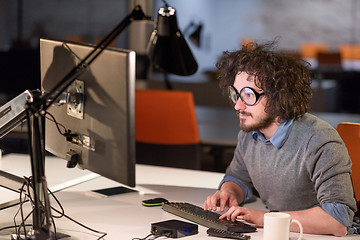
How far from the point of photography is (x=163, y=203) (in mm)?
2180

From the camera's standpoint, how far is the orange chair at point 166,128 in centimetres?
377

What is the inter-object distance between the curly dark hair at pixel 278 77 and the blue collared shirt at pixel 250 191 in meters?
0.04

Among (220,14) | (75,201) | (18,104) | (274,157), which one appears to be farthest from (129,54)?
(220,14)

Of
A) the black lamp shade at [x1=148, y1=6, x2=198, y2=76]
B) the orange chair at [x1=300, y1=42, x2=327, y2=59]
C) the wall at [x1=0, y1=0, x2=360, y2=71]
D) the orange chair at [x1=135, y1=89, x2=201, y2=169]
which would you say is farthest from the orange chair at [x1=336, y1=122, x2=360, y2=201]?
the orange chair at [x1=300, y1=42, x2=327, y2=59]

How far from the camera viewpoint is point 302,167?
1998 mm

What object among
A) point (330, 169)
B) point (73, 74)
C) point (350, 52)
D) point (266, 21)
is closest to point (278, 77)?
point (330, 169)

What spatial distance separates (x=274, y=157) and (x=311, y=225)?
31 cm

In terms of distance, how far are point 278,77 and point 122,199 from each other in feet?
2.55

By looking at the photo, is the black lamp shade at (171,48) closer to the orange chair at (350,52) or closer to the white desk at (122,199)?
the white desk at (122,199)

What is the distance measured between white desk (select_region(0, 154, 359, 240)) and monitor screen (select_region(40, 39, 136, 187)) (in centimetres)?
25

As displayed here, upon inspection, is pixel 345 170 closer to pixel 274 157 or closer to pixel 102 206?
pixel 274 157

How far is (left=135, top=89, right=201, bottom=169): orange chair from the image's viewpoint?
149 inches

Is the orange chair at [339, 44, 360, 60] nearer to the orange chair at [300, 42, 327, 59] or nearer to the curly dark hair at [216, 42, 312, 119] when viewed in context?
the orange chair at [300, 42, 327, 59]

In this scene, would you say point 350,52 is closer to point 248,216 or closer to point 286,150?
point 286,150
